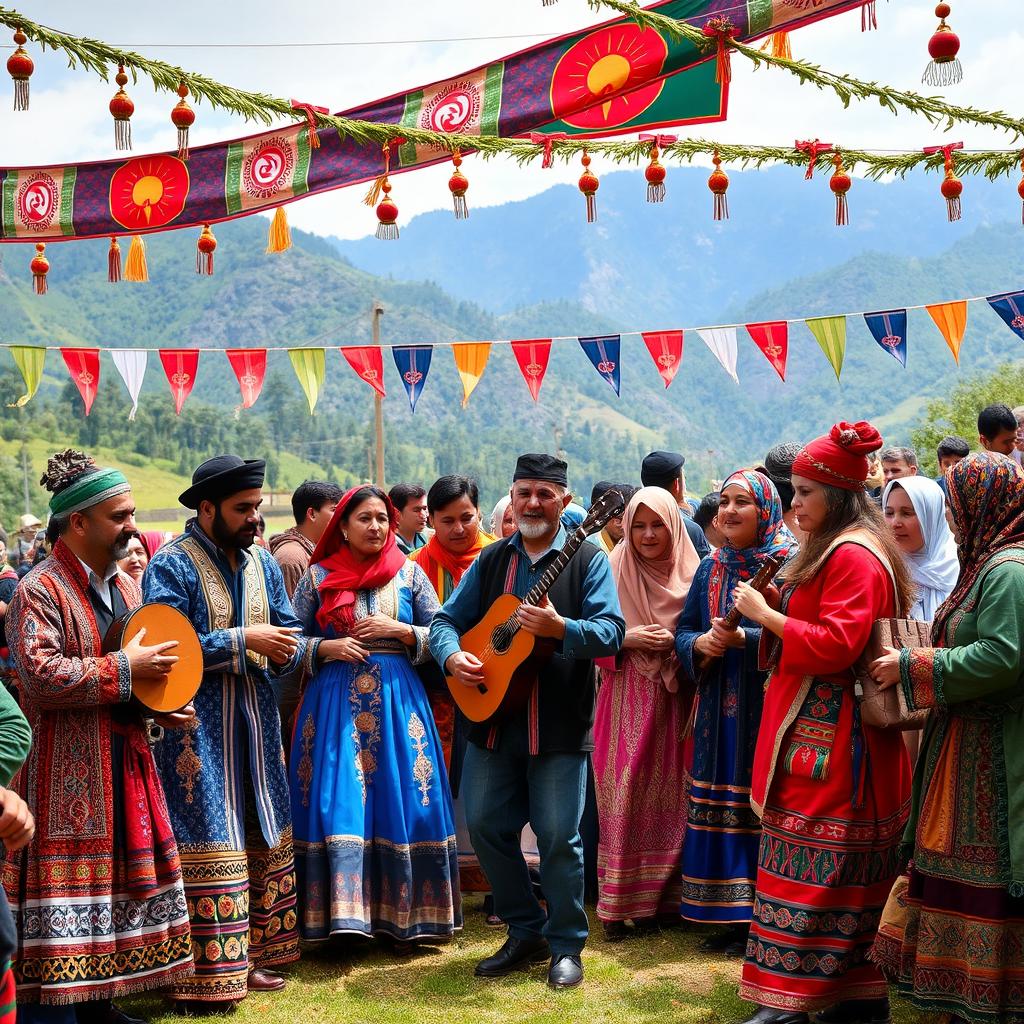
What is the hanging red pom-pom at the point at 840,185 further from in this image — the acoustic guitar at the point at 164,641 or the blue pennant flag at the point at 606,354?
the blue pennant flag at the point at 606,354

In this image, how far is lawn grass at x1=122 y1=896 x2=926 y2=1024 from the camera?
4.56 metres

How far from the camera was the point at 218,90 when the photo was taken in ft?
16.4

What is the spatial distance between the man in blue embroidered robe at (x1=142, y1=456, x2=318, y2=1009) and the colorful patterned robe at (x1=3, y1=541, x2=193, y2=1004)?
251 mm

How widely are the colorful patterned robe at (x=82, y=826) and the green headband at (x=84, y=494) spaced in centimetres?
16

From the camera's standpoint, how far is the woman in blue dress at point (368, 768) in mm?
5188

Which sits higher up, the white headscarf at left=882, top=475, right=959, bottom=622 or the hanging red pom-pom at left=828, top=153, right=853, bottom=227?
the hanging red pom-pom at left=828, top=153, right=853, bottom=227

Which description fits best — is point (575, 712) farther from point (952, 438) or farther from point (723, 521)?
point (952, 438)

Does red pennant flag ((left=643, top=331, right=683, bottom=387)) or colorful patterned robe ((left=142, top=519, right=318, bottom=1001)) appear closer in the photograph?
colorful patterned robe ((left=142, top=519, right=318, bottom=1001))

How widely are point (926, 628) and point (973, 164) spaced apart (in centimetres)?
285

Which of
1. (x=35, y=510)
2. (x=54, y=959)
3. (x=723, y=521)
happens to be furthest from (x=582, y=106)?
(x=35, y=510)

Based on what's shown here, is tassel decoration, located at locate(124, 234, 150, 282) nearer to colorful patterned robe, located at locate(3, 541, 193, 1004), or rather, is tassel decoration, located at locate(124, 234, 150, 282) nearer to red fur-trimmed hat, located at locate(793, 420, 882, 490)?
colorful patterned robe, located at locate(3, 541, 193, 1004)

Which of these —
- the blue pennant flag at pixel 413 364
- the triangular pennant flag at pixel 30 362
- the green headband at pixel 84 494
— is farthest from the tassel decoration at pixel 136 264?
the blue pennant flag at pixel 413 364

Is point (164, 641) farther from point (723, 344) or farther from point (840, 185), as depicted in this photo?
point (723, 344)

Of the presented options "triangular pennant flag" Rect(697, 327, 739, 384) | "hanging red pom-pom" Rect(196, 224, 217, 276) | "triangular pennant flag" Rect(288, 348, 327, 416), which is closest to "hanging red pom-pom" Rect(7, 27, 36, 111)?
"hanging red pom-pom" Rect(196, 224, 217, 276)
